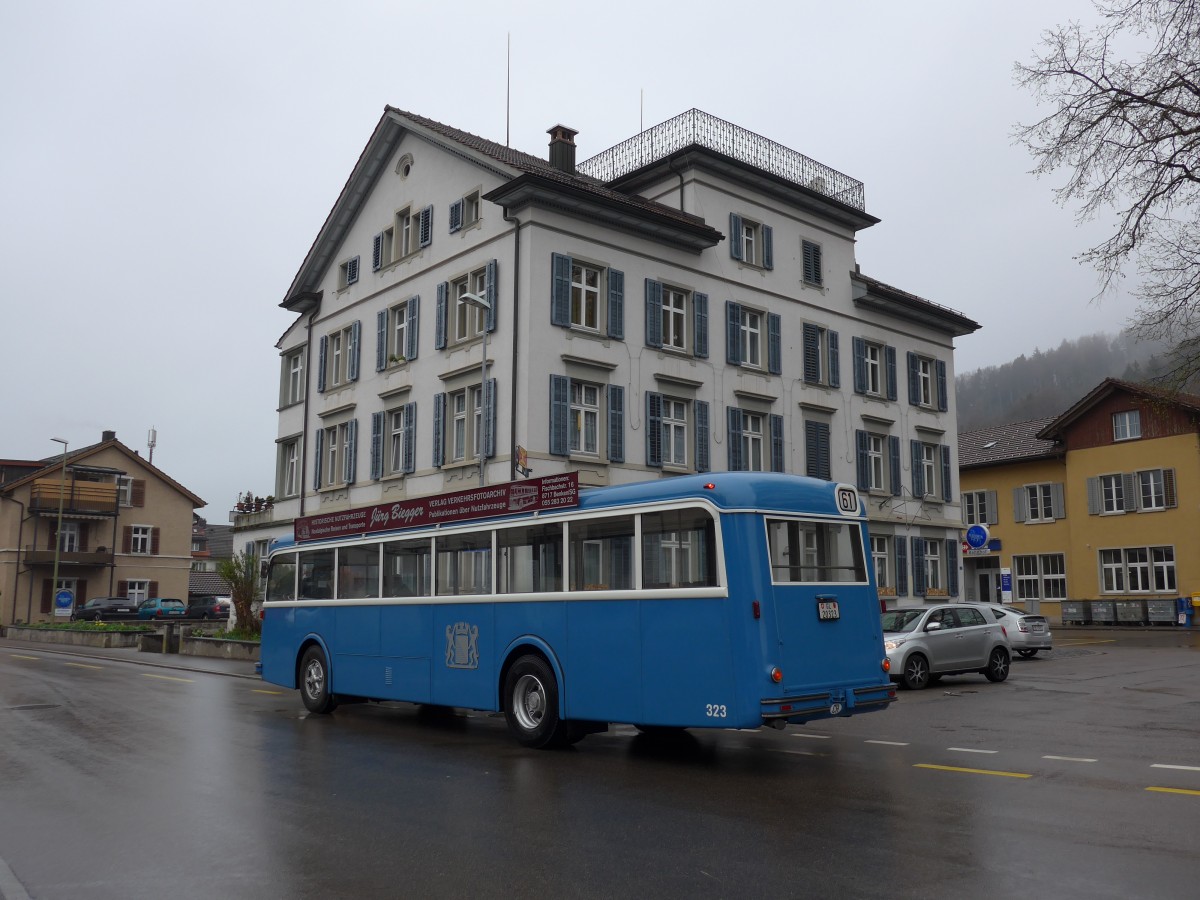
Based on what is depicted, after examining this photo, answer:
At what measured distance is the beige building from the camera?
59875 mm

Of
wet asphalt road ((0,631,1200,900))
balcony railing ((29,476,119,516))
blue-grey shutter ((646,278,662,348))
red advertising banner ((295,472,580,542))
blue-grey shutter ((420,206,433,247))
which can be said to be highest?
blue-grey shutter ((420,206,433,247))

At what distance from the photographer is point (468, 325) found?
27812 mm

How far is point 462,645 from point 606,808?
198 inches

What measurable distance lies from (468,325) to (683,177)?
26.2 ft

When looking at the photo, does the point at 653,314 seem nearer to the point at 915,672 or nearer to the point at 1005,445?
the point at 915,672

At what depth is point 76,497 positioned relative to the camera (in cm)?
6162

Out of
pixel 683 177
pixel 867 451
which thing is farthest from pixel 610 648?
pixel 867 451

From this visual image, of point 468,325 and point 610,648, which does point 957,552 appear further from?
point 610,648

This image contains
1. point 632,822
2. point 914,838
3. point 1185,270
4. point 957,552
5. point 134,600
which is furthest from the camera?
point 134,600

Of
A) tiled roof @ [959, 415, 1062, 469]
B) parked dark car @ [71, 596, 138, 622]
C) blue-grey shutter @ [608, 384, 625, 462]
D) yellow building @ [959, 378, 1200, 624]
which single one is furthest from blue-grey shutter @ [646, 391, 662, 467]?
parked dark car @ [71, 596, 138, 622]

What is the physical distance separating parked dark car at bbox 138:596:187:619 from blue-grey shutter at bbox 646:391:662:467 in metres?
40.3

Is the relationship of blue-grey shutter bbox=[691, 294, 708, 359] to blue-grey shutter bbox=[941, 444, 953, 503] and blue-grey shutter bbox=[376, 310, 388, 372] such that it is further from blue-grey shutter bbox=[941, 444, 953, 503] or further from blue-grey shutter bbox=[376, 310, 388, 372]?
blue-grey shutter bbox=[941, 444, 953, 503]

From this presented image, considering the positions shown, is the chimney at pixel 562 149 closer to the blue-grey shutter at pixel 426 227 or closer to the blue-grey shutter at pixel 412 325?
the blue-grey shutter at pixel 426 227

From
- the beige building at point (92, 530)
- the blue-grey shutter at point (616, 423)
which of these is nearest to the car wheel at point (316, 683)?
the blue-grey shutter at point (616, 423)
